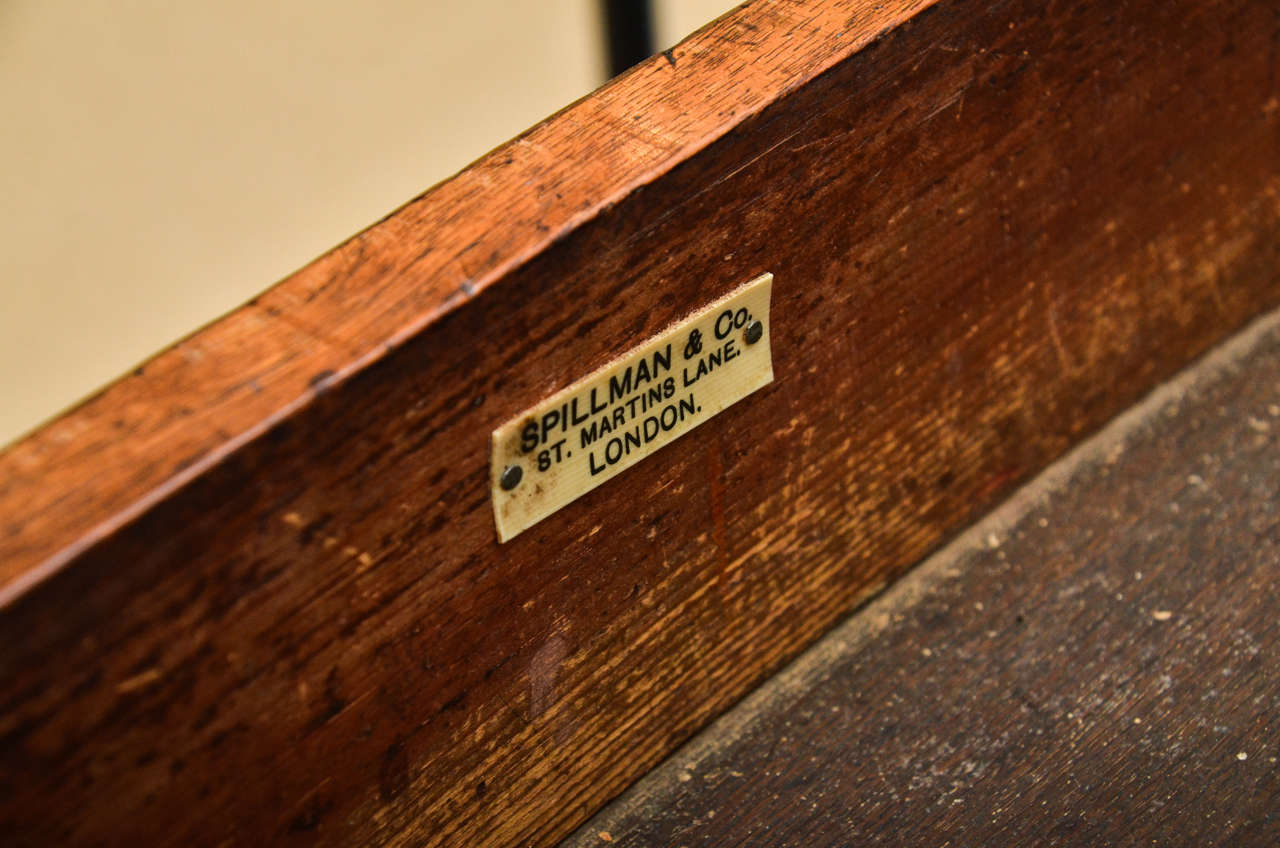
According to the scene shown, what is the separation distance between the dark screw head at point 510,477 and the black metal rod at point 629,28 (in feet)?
5.58

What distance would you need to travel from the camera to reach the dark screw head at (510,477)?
2.72ft

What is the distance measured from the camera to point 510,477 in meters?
0.83

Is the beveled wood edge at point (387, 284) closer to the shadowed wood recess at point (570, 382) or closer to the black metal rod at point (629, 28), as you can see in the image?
the shadowed wood recess at point (570, 382)

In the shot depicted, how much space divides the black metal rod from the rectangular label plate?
1.58 meters

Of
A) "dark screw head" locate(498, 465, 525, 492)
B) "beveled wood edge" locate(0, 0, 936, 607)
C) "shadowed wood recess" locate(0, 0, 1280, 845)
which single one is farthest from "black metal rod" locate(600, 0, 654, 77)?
"dark screw head" locate(498, 465, 525, 492)

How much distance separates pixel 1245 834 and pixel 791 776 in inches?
12.6

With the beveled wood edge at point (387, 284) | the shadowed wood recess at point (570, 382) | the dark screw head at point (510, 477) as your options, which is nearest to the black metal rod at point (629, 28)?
the shadowed wood recess at point (570, 382)

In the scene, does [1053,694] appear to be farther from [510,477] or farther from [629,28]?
[629,28]

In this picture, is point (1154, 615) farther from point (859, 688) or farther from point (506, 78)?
point (506, 78)

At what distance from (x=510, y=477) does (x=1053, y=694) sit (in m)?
0.50

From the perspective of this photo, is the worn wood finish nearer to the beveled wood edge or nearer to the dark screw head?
the dark screw head

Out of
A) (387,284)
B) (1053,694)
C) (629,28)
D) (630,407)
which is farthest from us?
(629,28)

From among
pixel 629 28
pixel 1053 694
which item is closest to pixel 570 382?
pixel 1053 694

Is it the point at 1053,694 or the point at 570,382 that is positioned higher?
the point at 570,382
